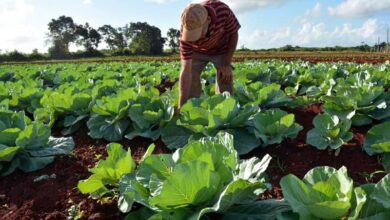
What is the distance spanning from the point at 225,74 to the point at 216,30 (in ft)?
1.81

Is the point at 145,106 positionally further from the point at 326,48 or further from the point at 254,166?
the point at 326,48

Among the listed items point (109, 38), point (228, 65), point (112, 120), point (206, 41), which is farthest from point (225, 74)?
point (109, 38)

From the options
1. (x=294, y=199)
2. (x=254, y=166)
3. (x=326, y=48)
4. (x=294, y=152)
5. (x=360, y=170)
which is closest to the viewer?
(x=294, y=199)

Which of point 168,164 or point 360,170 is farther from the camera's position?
point 360,170

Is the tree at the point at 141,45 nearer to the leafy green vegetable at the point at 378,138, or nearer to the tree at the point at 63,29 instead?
the tree at the point at 63,29

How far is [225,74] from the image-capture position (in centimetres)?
457

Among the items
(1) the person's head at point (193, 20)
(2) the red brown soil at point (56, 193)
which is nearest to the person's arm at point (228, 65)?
(1) the person's head at point (193, 20)

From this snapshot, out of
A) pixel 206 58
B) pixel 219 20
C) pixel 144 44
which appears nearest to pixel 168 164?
pixel 219 20

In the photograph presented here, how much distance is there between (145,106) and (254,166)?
7.04 feet

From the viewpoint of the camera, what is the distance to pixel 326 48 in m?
61.3

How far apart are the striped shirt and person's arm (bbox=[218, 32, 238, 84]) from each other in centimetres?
7

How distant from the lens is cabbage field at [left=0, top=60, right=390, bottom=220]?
168 cm

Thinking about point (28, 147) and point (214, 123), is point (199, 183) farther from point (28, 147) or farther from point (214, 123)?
point (28, 147)

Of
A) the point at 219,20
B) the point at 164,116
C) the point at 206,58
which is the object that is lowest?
the point at 164,116
